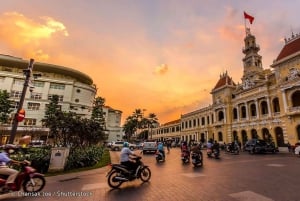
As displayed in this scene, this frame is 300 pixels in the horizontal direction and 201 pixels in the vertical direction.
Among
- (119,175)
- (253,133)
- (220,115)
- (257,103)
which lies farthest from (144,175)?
(220,115)

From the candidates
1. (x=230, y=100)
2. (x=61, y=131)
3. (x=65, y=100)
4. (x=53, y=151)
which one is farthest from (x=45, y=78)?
(x=230, y=100)

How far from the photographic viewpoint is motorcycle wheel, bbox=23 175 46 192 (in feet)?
21.1

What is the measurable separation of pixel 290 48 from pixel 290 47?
0.38 metres

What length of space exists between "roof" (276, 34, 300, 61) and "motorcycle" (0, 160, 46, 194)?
35.4 meters

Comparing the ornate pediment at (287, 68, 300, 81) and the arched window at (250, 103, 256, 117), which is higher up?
the ornate pediment at (287, 68, 300, 81)

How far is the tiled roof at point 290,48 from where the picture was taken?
27984mm

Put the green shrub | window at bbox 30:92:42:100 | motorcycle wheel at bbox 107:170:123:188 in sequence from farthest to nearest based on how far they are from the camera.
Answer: window at bbox 30:92:42:100
the green shrub
motorcycle wheel at bbox 107:170:123:188

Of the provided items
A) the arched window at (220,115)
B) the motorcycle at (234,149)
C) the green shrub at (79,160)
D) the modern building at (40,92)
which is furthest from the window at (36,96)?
the arched window at (220,115)

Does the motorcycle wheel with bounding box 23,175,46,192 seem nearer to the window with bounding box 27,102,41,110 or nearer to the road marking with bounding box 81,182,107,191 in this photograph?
the road marking with bounding box 81,182,107,191

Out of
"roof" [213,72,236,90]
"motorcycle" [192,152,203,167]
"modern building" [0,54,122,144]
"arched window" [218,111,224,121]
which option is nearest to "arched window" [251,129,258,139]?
"arched window" [218,111,224,121]

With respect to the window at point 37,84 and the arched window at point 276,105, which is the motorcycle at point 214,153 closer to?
the arched window at point 276,105

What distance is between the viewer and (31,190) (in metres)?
6.52

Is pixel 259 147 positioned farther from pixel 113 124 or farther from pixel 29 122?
pixel 113 124

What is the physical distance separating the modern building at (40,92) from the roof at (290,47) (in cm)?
4649
